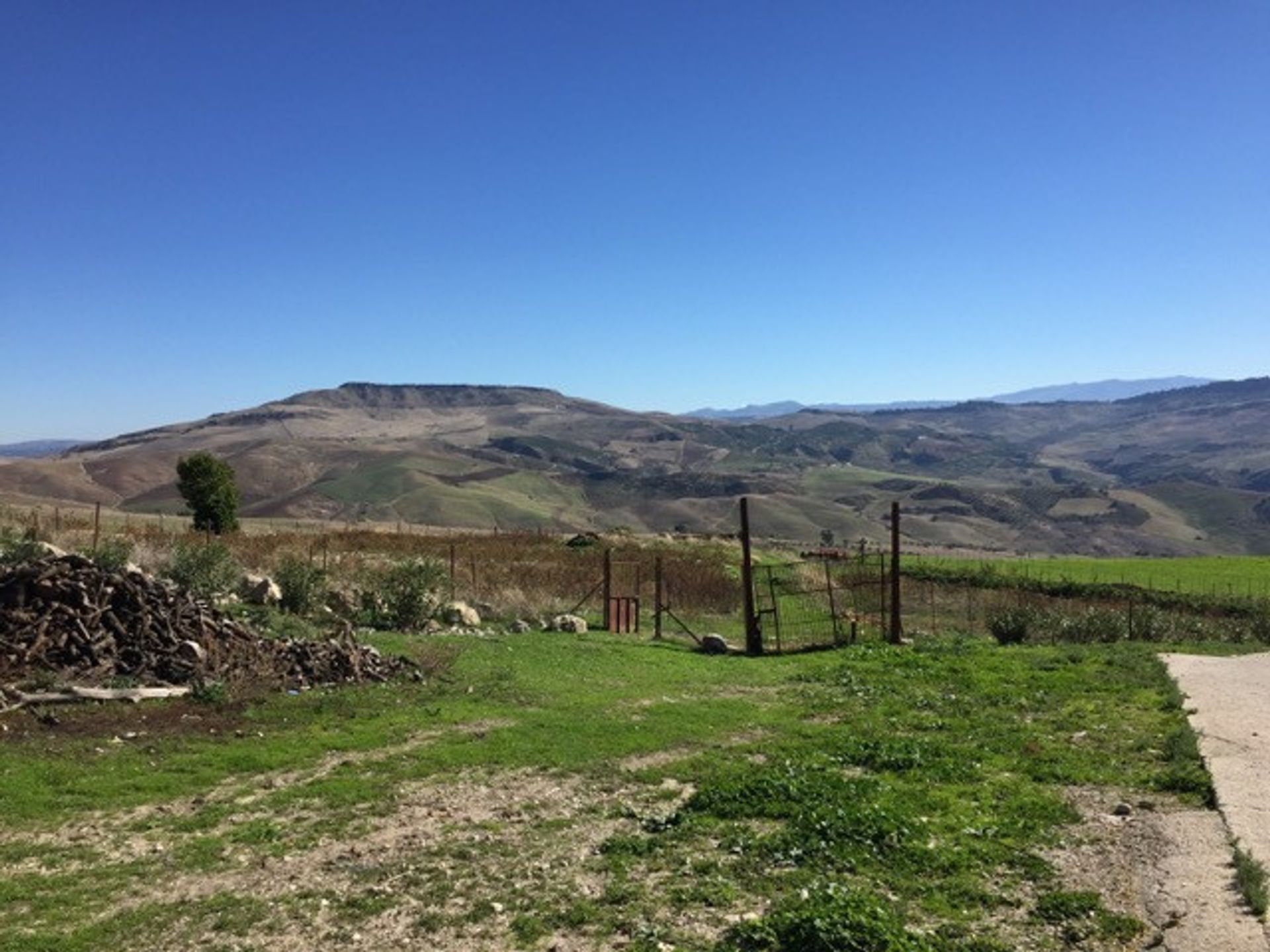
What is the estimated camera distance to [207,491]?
147 ft

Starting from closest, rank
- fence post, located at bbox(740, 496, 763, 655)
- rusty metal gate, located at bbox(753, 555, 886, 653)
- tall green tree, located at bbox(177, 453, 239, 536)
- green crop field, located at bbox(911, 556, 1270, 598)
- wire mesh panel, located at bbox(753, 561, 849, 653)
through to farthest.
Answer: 1. fence post, located at bbox(740, 496, 763, 655)
2. wire mesh panel, located at bbox(753, 561, 849, 653)
3. rusty metal gate, located at bbox(753, 555, 886, 653)
4. tall green tree, located at bbox(177, 453, 239, 536)
5. green crop field, located at bbox(911, 556, 1270, 598)

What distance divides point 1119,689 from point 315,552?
87.6 feet

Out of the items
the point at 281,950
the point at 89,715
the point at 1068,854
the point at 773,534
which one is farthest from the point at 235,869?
the point at 773,534

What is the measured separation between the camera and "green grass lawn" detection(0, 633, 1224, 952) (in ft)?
25.1

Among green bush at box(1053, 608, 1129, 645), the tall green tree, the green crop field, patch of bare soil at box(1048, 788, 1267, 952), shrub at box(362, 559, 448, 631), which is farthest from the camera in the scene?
the green crop field

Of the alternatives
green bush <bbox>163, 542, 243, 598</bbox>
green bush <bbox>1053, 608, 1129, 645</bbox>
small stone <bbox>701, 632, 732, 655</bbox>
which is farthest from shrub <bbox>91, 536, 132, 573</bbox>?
green bush <bbox>1053, 608, 1129, 645</bbox>

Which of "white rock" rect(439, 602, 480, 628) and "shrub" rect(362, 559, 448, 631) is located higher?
"shrub" rect(362, 559, 448, 631)

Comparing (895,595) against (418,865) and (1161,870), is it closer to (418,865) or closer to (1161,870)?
(1161,870)

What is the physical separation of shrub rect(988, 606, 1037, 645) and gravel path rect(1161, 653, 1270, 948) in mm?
5900

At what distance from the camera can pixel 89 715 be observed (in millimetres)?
13703

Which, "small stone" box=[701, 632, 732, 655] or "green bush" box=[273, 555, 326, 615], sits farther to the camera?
"small stone" box=[701, 632, 732, 655]

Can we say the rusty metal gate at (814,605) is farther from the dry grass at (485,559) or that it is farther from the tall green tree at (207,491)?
the tall green tree at (207,491)

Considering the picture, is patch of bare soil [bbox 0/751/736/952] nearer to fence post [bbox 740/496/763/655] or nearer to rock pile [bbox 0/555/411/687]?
rock pile [bbox 0/555/411/687]

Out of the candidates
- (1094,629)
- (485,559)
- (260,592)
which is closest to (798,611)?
(1094,629)
